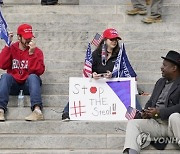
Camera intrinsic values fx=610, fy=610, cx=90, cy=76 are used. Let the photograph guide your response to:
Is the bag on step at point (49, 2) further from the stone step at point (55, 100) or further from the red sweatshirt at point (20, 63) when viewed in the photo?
the stone step at point (55, 100)

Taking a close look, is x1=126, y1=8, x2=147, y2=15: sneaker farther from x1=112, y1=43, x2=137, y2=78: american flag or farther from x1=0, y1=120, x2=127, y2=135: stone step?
x1=0, y1=120, x2=127, y2=135: stone step

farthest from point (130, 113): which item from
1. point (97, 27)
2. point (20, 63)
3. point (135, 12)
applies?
point (135, 12)

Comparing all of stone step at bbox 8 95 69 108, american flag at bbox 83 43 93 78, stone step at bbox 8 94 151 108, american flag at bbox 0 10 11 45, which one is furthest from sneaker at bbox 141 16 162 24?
american flag at bbox 0 10 11 45

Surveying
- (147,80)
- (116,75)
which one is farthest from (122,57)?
(147,80)

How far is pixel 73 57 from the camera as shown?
31.6 ft

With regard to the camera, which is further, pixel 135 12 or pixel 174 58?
pixel 135 12

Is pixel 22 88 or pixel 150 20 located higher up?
pixel 150 20

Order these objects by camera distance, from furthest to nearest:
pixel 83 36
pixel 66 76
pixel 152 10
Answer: pixel 152 10 → pixel 83 36 → pixel 66 76

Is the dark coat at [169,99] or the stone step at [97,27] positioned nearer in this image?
the dark coat at [169,99]

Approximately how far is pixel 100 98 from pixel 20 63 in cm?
125

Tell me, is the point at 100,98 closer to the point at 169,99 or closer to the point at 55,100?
the point at 55,100

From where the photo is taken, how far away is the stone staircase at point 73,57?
24.0 feet

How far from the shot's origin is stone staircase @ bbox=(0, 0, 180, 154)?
7.30 meters

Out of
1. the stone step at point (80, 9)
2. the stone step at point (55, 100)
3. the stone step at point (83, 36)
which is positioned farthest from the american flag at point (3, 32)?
the stone step at point (80, 9)
